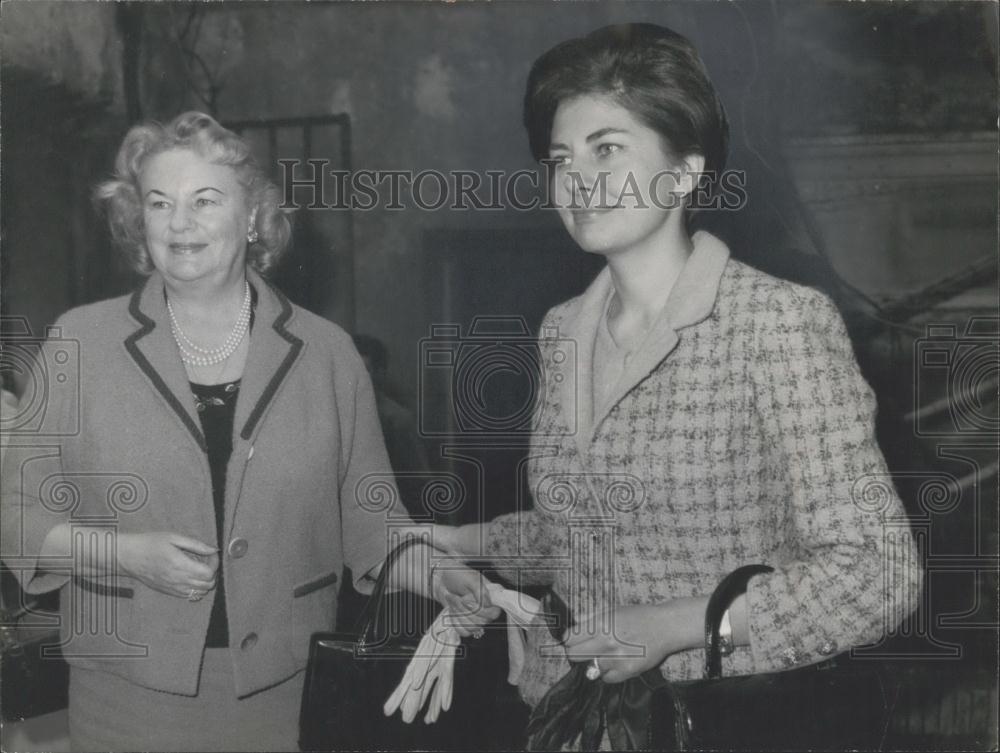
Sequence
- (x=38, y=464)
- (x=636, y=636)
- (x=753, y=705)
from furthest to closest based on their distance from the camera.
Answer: (x=38, y=464) < (x=636, y=636) < (x=753, y=705)

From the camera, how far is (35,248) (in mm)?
2125

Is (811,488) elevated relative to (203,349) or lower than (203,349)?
lower

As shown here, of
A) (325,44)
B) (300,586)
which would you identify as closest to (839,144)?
(325,44)

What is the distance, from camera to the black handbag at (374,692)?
2.04 m

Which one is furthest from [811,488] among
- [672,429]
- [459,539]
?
[459,539]

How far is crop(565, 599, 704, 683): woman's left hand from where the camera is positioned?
198cm

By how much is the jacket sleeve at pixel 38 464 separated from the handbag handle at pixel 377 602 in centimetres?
59

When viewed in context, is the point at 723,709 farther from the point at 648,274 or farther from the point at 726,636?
the point at 648,274

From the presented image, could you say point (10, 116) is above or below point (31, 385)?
above

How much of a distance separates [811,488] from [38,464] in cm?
148

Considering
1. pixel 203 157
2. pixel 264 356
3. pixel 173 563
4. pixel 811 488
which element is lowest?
pixel 173 563

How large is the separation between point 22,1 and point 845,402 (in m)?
1.79

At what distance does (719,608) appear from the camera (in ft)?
6.32

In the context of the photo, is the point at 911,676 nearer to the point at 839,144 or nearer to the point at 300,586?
the point at 839,144
